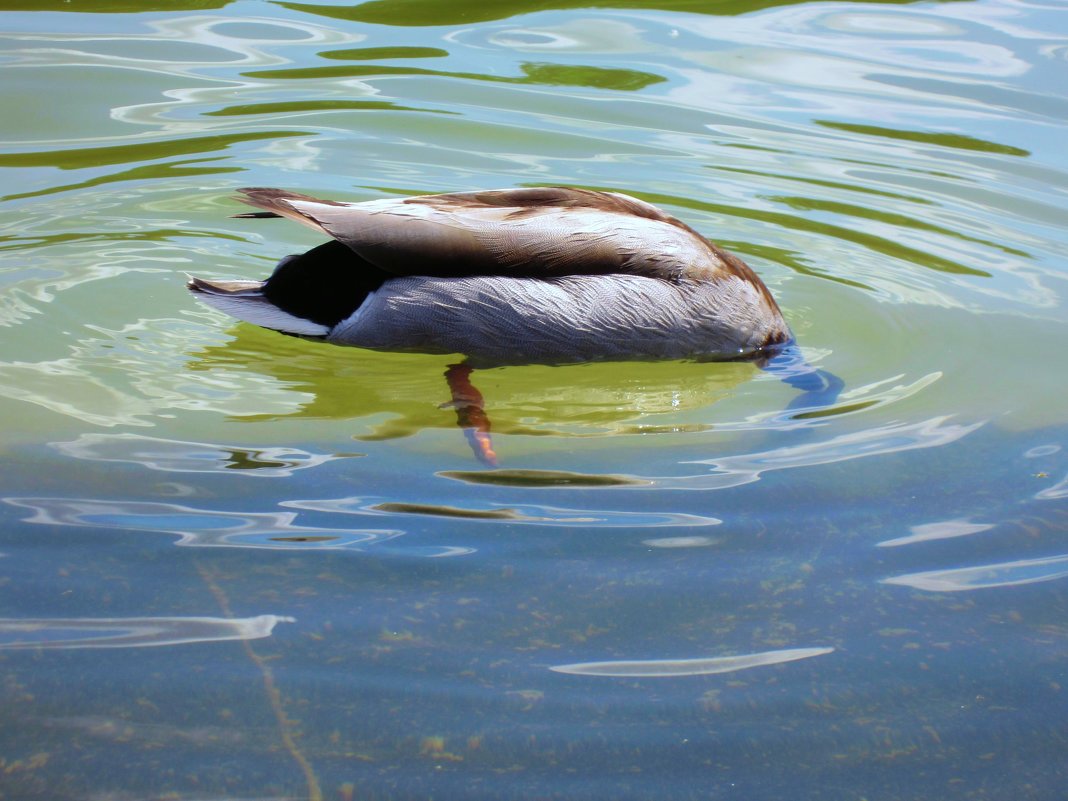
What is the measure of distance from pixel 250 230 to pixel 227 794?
4275 millimetres

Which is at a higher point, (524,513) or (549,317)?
(549,317)

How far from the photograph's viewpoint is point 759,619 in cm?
314

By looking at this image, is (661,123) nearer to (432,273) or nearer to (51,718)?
(432,273)

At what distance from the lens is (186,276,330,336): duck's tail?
4828mm

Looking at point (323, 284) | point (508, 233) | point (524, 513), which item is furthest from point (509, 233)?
point (524, 513)

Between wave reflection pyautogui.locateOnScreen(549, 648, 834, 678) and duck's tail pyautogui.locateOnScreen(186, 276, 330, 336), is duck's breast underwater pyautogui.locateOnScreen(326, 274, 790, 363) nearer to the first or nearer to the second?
duck's tail pyautogui.locateOnScreen(186, 276, 330, 336)

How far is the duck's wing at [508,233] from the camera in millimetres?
4648

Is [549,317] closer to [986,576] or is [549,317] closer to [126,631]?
[986,576]

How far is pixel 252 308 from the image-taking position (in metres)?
4.85

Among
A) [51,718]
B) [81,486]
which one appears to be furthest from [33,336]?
[51,718]

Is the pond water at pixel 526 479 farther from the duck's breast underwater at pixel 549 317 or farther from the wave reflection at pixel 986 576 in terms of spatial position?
the duck's breast underwater at pixel 549 317

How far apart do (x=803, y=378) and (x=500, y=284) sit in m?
1.22

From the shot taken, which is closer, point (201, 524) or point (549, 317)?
point (201, 524)

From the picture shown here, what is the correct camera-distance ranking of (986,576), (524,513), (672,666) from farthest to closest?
1. (524,513)
2. (986,576)
3. (672,666)
